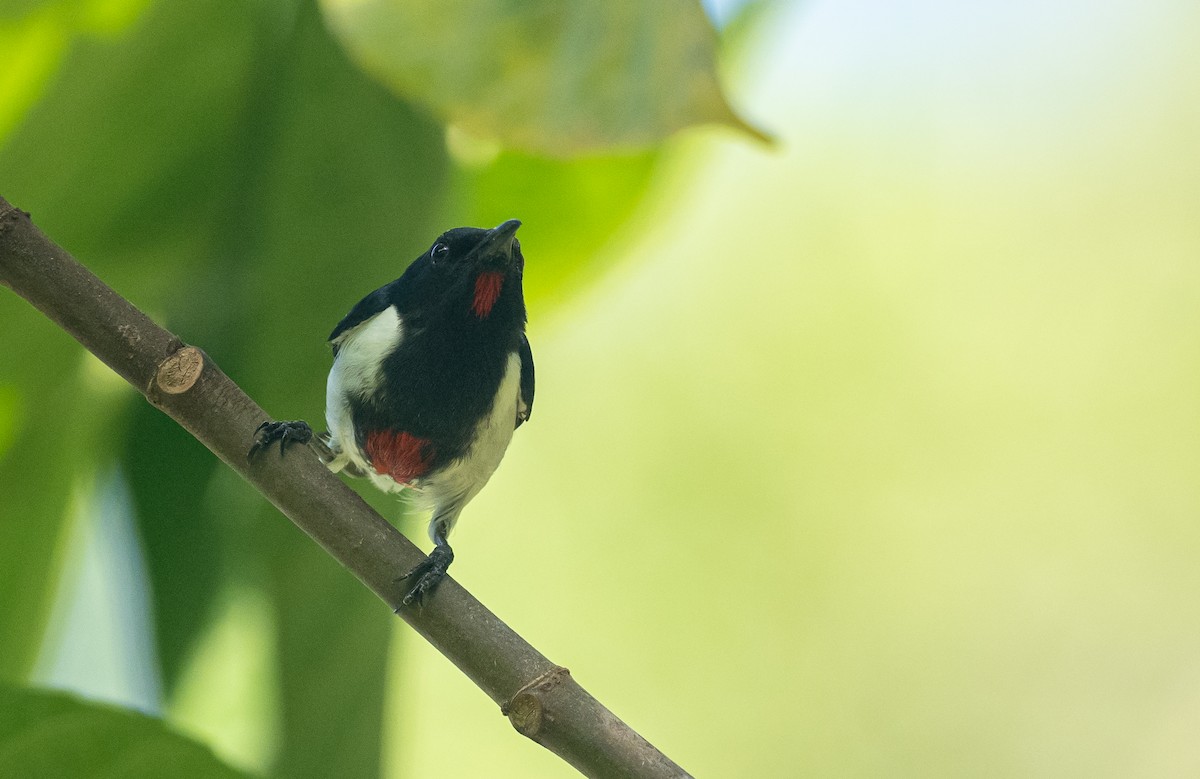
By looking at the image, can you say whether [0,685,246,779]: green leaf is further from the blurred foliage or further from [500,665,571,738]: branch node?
the blurred foliage

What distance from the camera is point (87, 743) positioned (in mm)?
639

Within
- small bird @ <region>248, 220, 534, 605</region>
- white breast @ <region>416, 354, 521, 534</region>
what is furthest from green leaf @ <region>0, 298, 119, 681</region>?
white breast @ <region>416, 354, 521, 534</region>

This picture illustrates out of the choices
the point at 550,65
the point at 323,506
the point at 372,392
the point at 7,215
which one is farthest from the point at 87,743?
the point at 550,65

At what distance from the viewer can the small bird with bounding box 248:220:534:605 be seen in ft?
3.29

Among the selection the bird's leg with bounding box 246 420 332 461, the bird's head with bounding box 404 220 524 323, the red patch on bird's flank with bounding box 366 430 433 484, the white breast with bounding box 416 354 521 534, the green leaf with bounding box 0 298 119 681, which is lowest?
the green leaf with bounding box 0 298 119 681

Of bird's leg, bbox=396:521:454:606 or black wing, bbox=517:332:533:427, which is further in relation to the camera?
black wing, bbox=517:332:533:427

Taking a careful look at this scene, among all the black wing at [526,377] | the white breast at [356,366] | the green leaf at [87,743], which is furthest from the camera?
the black wing at [526,377]

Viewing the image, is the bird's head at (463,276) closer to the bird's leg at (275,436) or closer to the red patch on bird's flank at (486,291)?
the red patch on bird's flank at (486,291)

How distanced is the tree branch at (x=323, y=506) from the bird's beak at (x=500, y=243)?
0.99 feet

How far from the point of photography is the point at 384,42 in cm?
78

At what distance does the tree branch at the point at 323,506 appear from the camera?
25.0 inches

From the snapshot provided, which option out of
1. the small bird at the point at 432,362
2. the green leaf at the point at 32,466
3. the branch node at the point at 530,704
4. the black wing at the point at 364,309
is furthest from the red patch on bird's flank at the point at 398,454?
the branch node at the point at 530,704

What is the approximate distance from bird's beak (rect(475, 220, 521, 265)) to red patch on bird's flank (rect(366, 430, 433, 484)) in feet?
0.58

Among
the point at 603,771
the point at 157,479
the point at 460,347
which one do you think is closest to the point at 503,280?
the point at 460,347
